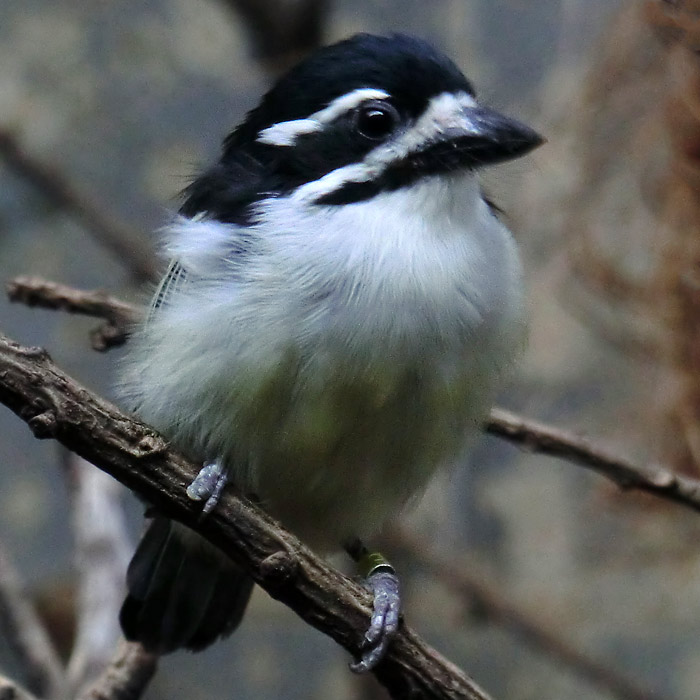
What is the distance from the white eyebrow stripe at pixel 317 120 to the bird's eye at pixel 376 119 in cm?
1

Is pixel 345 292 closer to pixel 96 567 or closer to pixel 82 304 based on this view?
pixel 82 304

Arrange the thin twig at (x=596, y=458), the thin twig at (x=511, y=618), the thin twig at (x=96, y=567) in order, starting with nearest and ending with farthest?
the thin twig at (x=596, y=458) < the thin twig at (x=96, y=567) < the thin twig at (x=511, y=618)

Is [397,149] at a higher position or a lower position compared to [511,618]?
higher

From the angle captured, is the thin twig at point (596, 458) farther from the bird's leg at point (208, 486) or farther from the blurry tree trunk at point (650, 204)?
the bird's leg at point (208, 486)

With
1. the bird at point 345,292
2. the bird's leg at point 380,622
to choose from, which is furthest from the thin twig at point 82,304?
the bird's leg at point 380,622

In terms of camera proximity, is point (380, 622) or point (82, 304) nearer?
point (380, 622)

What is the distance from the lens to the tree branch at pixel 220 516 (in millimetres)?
1065

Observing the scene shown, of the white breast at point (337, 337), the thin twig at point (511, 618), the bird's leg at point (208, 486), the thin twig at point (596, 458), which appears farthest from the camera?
the thin twig at point (511, 618)

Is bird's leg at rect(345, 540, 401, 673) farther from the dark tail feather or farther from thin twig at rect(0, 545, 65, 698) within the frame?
thin twig at rect(0, 545, 65, 698)

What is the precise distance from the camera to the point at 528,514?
3393mm

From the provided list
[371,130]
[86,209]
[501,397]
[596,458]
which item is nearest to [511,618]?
[501,397]

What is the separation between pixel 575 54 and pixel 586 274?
0.97 meters

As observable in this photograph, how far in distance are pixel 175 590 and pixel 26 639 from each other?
1.46 feet

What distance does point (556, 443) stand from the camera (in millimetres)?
1687
